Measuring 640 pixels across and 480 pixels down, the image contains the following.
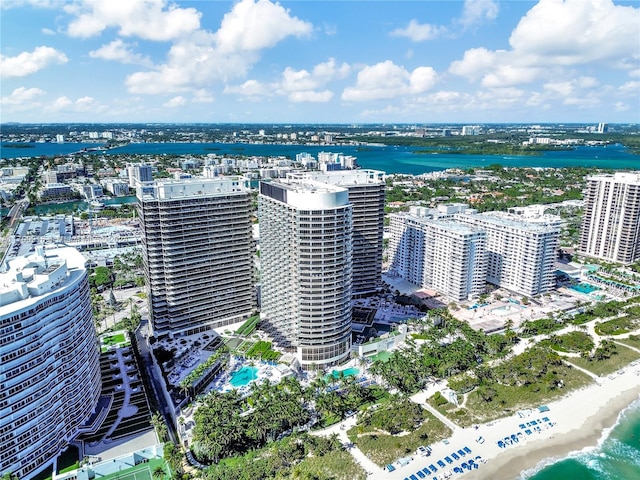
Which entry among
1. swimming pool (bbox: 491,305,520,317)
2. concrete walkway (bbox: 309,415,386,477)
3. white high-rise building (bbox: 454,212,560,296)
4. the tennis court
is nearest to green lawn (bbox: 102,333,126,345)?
the tennis court

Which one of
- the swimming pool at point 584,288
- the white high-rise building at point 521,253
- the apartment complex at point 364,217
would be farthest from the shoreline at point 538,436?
the apartment complex at point 364,217

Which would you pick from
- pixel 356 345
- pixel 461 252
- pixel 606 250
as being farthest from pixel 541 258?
pixel 356 345

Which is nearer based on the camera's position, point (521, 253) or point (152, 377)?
point (152, 377)

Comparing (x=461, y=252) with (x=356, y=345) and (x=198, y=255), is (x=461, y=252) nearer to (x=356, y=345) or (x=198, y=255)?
(x=356, y=345)

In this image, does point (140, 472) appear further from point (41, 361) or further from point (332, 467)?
point (332, 467)

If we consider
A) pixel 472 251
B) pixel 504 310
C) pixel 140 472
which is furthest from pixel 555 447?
pixel 140 472
